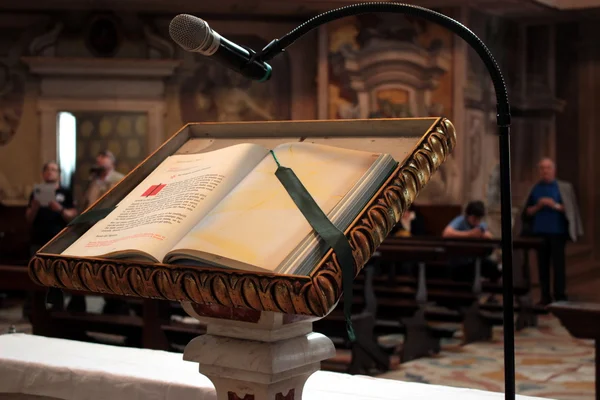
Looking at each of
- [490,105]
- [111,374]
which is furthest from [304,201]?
[490,105]

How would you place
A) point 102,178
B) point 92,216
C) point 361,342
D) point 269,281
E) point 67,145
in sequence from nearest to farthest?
point 269,281
point 92,216
point 361,342
point 102,178
point 67,145

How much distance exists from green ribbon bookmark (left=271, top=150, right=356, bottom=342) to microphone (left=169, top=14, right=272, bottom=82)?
0.86 feet

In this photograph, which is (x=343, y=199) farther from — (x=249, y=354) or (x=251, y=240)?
(x=249, y=354)

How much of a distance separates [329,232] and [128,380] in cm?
132

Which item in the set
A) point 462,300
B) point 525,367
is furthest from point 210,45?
point 462,300

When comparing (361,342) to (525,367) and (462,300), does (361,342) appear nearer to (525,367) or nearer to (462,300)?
(525,367)

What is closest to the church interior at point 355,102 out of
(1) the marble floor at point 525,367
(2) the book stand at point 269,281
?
(1) the marble floor at point 525,367

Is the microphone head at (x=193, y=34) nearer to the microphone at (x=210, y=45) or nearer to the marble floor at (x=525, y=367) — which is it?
the microphone at (x=210, y=45)

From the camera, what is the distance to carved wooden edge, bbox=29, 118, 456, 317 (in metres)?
1.62

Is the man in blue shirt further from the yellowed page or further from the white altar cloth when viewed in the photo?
the yellowed page

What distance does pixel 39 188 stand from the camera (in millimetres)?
8750

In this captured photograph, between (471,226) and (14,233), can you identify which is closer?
(471,226)

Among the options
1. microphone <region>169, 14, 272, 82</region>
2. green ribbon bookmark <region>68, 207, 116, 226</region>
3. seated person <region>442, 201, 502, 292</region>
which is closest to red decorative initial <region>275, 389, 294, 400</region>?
green ribbon bookmark <region>68, 207, 116, 226</region>

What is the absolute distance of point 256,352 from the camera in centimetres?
191
